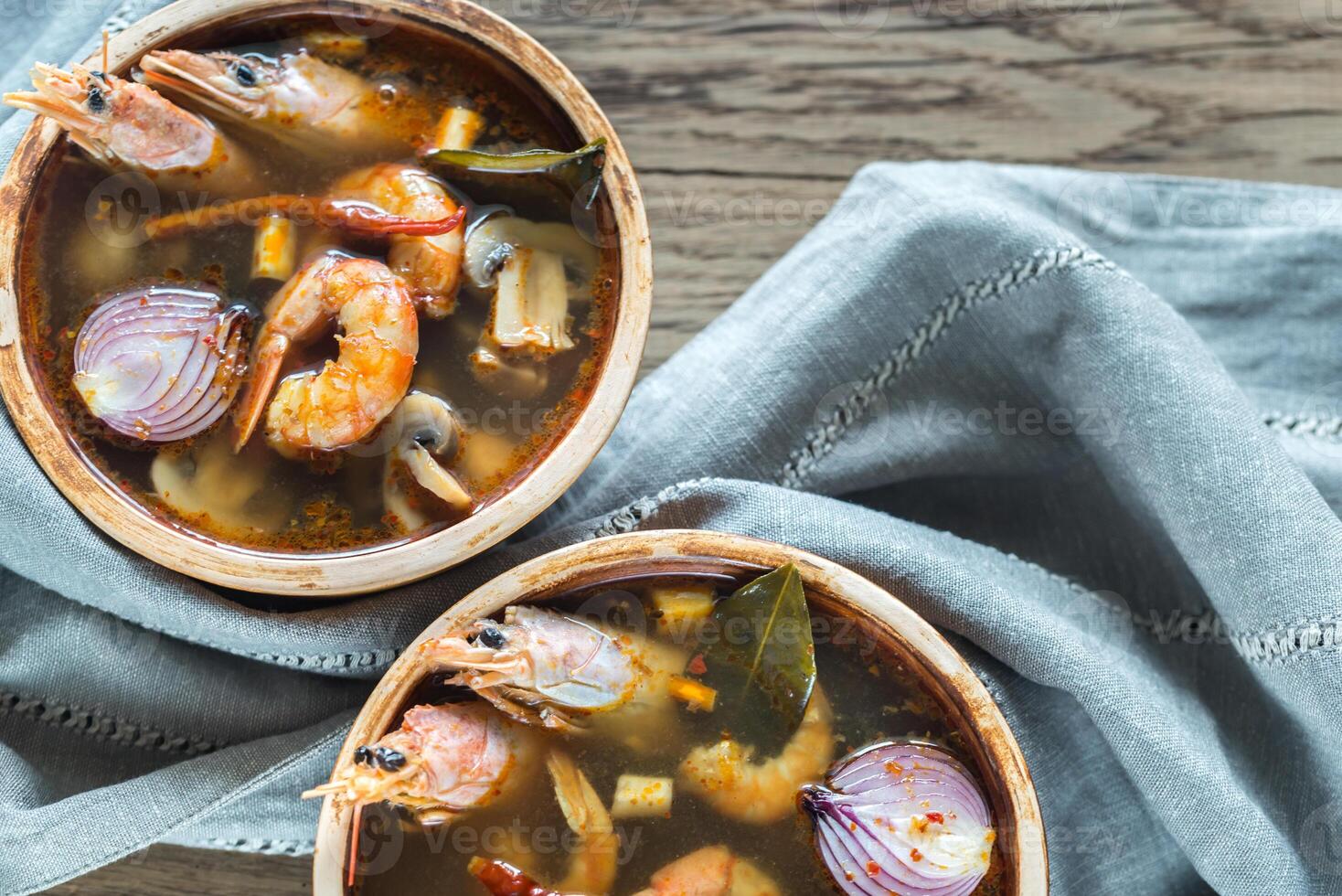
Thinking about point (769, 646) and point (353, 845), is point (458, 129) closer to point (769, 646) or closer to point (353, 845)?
point (769, 646)

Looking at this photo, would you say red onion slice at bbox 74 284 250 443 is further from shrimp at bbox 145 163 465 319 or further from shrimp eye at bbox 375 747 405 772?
shrimp eye at bbox 375 747 405 772

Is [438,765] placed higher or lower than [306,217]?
lower
